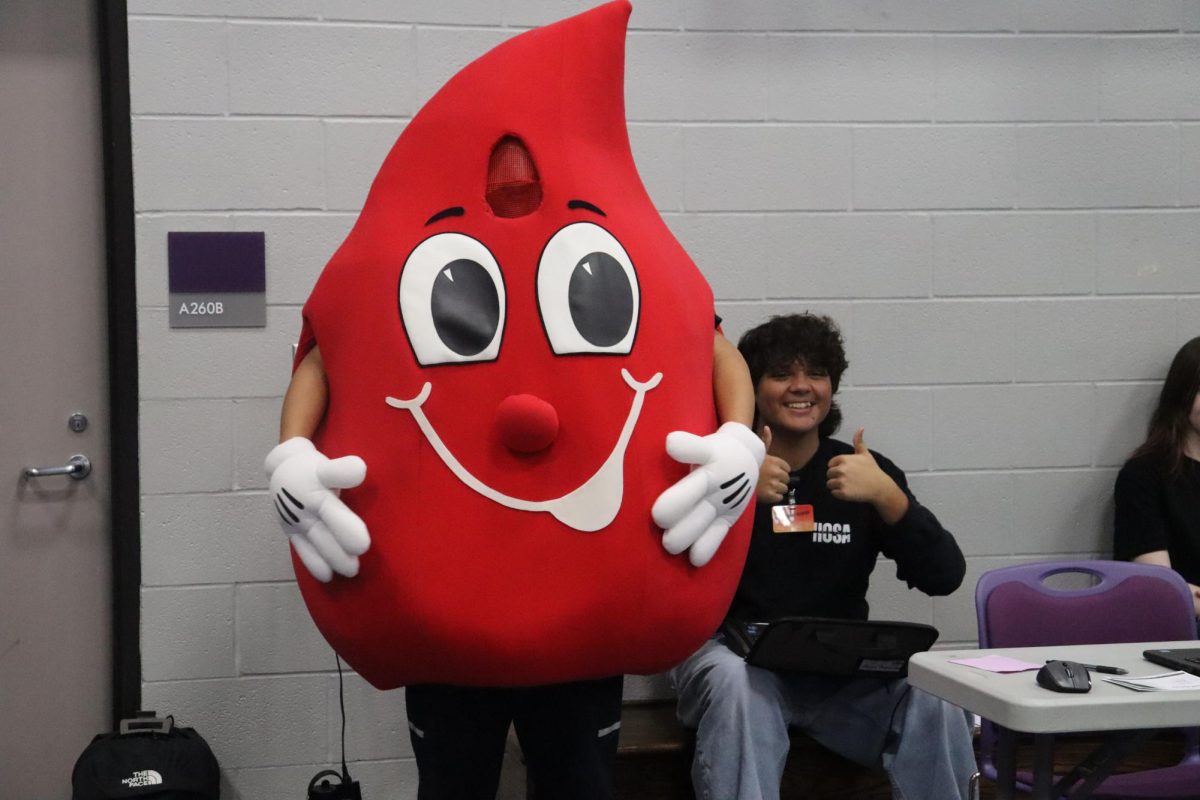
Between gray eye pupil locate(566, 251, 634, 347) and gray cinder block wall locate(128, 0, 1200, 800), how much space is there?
3.44ft

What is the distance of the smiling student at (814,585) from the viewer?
6.49 feet

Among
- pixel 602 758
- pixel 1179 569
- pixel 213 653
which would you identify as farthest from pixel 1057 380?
pixel 213 653

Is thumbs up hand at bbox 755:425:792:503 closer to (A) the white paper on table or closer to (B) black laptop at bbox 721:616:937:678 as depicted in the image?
(B) black laptop at bbox 721:616:937:678

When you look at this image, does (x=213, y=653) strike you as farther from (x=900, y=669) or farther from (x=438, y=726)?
(x=900, y=669)

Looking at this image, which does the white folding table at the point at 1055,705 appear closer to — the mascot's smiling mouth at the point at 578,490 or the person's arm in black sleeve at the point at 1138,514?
the mascot's smiling mouth at the point at 578,490

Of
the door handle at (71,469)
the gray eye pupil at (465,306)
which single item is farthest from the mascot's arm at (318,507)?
the door handle at (71,469)

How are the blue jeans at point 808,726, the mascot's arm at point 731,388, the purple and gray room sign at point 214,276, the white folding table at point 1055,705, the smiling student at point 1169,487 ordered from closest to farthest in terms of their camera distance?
→ the white folding table at point 1055,705 < the mascot's arm at point 731,388 < the blue jeans at point 808,726 < the purple and gray room sign at point 214,276 < the smiling student at point 1169,487

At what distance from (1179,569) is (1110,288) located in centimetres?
67

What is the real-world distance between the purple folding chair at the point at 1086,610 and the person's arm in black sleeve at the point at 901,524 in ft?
0.37

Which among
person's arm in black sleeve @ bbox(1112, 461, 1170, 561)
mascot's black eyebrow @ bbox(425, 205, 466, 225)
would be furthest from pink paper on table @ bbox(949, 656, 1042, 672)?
person's arm in black sleeve @ bbox(1112, 461, 1170, 561)

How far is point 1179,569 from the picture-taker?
2.59 m

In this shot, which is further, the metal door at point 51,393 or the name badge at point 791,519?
the metal door at point 51,393

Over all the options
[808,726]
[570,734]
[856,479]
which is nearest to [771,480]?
[856,479]

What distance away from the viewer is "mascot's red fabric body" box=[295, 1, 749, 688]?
→ 150 centimetres
